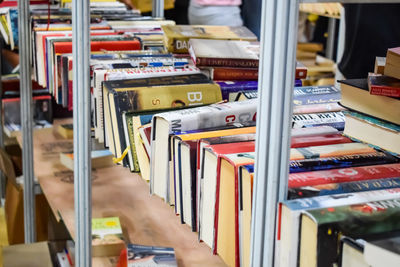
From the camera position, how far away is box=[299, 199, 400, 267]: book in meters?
0.76

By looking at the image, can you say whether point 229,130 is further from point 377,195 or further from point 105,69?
point 105,69

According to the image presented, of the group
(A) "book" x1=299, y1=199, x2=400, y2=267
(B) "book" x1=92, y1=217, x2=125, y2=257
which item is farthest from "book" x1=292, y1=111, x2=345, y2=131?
(B) "book" x1=92, y1=217, x2=125, y2=257

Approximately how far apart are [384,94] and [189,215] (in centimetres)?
42

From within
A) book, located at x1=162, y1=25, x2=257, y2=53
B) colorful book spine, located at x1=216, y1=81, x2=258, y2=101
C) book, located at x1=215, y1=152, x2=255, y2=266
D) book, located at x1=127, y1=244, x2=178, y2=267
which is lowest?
book, located at x1=127, y1=244, x2=178, y2=267

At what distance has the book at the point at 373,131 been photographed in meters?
1.04

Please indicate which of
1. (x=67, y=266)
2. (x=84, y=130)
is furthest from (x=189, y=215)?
(x=67, y=266)

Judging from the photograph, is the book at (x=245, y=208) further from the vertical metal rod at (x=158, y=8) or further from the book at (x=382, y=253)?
the vertical metal rod at (x=158, y=8)

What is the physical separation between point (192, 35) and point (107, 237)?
28.2 inches

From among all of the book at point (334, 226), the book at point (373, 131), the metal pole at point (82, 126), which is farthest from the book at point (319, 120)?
the metal pole at point (82, 126)

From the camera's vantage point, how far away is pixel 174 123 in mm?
1202

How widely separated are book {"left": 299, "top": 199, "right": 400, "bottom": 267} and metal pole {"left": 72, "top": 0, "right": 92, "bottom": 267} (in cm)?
88

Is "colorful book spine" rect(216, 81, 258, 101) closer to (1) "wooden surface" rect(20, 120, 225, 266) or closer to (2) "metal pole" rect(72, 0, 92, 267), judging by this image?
(2) "metal pole" rect(72, 0, 92, 267)

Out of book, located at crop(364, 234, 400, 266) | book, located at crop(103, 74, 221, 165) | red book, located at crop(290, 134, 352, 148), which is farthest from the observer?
book, located at crop(103, 74, 221, 165)

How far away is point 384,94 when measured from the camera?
1.03 m
